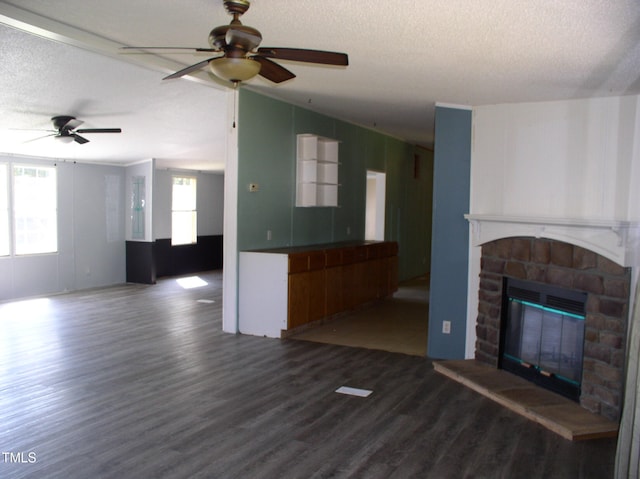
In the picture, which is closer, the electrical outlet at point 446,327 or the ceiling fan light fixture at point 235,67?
the ceiling fan light fixture at point 235,67

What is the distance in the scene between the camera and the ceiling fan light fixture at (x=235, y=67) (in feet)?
8.69

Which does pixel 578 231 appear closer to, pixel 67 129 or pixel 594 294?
pixel 594 294

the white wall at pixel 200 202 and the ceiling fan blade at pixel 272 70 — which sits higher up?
the ceiling fan blade at pixel 272 70

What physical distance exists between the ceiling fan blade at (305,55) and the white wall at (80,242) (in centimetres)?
647

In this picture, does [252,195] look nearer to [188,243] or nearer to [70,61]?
[70,61]

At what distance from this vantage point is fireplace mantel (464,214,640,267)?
11.2 ft

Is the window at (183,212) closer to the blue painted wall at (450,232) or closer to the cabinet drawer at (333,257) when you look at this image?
the cabinet drawer at (333,257)

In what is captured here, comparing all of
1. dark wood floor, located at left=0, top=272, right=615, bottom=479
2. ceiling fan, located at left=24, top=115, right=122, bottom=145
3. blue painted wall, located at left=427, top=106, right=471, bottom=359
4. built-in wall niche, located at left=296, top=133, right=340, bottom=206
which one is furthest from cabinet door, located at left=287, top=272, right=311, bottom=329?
ceiling fan, located at left=24, top=115, right=122, bottom=145

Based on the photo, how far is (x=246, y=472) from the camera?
273cm

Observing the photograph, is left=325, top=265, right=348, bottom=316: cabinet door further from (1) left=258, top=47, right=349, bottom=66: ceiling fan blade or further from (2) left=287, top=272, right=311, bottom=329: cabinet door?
(1) left=258, top=47, right=349, bottom=66: ceiling fan blade

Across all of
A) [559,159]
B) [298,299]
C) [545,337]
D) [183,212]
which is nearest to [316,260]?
[298,299]

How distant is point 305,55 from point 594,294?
249 centimetres

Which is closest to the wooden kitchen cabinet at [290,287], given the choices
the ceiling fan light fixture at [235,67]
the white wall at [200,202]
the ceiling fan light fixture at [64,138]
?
the ceiling fan light fixture at [64,138]

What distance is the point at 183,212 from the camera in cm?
1077
